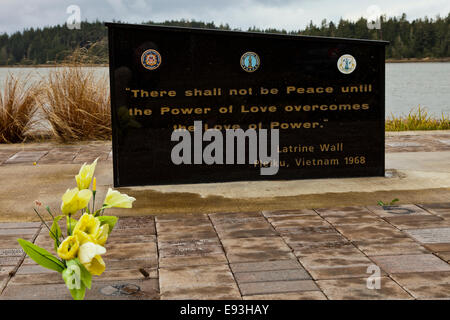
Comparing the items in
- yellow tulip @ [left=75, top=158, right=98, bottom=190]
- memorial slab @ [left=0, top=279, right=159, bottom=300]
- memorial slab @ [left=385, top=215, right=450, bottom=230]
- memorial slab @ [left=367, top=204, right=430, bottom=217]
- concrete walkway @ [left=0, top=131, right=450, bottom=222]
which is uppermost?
yellow tulip @ [left=75, top=158, right=98, bottom=190]

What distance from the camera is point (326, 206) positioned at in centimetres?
604

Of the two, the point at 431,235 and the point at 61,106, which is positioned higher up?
the point at 61,106

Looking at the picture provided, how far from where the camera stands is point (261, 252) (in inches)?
183

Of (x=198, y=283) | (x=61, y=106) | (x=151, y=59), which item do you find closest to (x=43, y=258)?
(x=198, y=283)

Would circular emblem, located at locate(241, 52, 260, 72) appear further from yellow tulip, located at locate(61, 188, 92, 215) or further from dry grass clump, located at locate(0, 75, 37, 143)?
dry grass clump, located at locate(0, 75, 37, 143)

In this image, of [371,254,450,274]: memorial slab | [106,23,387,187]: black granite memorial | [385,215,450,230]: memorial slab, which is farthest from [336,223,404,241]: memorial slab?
[106,23,387,187]: black granite memorial

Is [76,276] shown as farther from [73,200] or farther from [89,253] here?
[73,200]

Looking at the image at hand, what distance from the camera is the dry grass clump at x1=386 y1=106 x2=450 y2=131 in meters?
13.4

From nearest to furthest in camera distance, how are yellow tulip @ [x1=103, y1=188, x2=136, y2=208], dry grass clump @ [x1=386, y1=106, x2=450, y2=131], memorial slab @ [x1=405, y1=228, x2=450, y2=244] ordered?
yellow tulip @ [x1=103, y1=188, x2=136, y2=208] < memorial slab @ [x1=405, y1=228, x2=450, y2=244] < dry grass clump @ [x1=386, y1=106, x2=450, y2=131]

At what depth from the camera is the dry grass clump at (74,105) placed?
11.0 meters

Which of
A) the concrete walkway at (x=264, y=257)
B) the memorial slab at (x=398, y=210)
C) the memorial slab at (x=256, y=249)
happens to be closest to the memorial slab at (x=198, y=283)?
the concrete walkway at (x=264, y=257)

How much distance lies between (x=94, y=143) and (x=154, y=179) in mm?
3900

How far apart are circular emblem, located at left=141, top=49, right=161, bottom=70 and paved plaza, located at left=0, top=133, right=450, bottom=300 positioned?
1335 mm

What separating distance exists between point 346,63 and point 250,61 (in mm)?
1065
